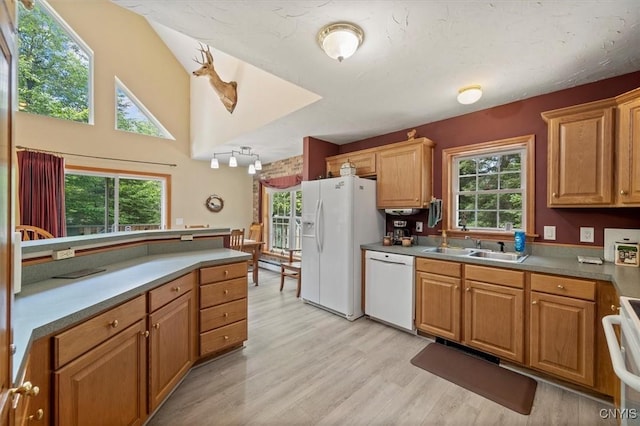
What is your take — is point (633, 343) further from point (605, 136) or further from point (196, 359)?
point (196, 359)

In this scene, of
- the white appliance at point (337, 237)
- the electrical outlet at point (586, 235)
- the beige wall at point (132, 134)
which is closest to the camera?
the electrical outlet at point (586, 235)

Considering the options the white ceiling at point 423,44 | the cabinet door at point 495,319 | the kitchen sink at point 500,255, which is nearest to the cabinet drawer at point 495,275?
the cabinet door at point 495,319

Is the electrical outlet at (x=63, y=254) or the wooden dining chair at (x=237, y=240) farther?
the wooden dining chair at (x=237, y=240)

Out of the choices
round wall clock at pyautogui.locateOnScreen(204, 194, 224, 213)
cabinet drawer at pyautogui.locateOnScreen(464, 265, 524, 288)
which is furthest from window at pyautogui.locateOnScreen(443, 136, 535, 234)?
round wall clock at pyautogui.locateOnScreen(204, 194, 224, 213)

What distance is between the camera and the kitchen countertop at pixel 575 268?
1.57 meters

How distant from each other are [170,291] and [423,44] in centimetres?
235

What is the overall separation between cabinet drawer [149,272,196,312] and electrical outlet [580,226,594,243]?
3277 mm

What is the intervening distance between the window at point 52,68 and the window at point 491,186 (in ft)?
18.1

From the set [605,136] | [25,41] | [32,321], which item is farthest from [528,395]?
[25,41]

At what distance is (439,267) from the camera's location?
2.54m

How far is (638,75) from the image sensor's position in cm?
209

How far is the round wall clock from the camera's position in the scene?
5785 millimetres

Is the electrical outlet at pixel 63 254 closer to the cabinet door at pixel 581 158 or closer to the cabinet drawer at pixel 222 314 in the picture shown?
the cabinet drawer at pixel 222 314

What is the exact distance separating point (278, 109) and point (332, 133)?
2.88ft
